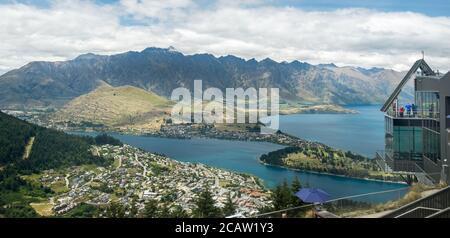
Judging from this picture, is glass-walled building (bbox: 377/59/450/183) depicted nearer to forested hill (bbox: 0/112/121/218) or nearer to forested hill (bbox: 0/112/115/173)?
forested hill (bbox: 0/112/121/218)

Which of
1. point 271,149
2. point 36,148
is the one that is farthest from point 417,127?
point 271,149

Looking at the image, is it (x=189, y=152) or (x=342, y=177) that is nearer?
(x=342, y=177)

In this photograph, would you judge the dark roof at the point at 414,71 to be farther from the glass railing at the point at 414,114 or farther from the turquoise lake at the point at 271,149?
the turquoise lake at the point at 271,149

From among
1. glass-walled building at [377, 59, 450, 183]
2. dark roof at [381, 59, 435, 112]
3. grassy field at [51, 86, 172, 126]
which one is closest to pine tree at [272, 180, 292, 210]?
glass-walled building at [377, 59, 450, 183]

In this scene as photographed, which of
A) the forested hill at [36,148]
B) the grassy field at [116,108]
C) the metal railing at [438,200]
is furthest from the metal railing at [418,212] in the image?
the grassy field at [116,108]

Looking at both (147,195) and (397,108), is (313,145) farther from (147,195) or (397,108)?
(397,108)

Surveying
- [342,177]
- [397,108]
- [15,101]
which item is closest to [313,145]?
[342,177]

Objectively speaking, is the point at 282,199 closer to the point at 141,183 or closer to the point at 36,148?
the point at 141,183
